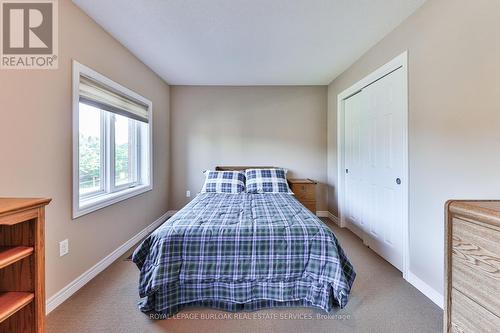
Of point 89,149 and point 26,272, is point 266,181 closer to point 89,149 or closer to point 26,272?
point 89,149

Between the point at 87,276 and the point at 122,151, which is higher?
the point at 122,151

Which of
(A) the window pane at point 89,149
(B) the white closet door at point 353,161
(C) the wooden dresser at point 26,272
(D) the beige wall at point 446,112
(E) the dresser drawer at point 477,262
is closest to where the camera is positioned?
(E) the dresser drawer at point 477,262

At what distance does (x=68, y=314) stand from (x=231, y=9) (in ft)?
8.74

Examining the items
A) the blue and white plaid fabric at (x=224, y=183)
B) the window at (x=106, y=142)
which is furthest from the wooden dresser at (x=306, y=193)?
the window at (x=106, y=142)

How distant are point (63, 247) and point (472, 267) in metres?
2.54

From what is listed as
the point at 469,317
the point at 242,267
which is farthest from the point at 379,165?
the point at 242,267

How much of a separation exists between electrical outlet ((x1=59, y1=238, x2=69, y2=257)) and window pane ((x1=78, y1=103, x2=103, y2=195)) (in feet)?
1.53

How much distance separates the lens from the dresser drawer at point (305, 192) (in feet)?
11.3

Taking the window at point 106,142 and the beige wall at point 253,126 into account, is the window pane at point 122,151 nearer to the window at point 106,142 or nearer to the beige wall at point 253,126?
the window at point 106,142

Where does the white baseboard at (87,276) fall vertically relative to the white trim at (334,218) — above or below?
below

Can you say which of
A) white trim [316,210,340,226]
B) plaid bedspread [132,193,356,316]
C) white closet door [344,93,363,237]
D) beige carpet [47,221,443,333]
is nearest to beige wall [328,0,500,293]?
beige carpet [47,221,443,333]

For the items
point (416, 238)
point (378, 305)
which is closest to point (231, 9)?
point (416, 238)

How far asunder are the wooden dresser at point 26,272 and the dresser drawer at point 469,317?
1960 mm

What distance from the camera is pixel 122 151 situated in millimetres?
2783
